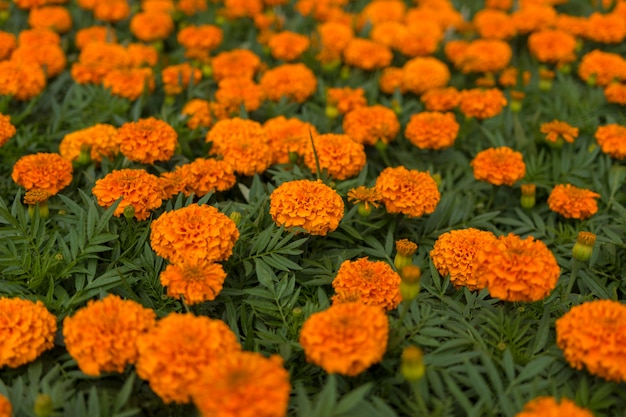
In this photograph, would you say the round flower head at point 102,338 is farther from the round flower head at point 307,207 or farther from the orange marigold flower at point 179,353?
the round flower head at point 307,207

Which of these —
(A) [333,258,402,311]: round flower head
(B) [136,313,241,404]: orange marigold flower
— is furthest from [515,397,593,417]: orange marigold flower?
(B) [136,313,241,404]: orange marigold flower

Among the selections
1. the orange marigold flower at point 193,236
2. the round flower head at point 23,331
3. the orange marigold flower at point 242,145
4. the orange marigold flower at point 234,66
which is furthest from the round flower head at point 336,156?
the round flower head at point 23,331

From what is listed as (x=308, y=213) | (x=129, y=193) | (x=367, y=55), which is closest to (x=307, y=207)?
(x=308, y=213)

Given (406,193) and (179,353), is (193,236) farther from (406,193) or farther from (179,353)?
(406,193)

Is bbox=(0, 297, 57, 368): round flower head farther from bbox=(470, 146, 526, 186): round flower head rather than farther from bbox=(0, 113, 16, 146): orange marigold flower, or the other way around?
bbox=(470, 146, 526, 186): round flower head

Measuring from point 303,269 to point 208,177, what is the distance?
53cm

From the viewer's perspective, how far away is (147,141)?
2463 millimetres

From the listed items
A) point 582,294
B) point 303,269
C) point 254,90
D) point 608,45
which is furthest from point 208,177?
point 608,45

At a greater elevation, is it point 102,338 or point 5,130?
point 5,130

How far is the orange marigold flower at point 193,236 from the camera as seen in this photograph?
1.92 meters

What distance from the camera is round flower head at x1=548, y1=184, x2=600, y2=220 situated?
8.07 feet

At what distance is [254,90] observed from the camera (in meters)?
3.05

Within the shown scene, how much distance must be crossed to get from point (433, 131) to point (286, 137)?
653mm

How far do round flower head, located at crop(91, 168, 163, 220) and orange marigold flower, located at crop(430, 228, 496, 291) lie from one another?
0.98m
